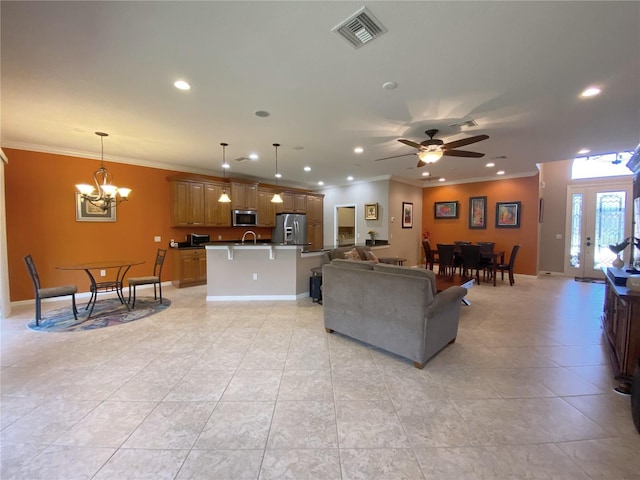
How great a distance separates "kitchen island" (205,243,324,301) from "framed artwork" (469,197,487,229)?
234 inches

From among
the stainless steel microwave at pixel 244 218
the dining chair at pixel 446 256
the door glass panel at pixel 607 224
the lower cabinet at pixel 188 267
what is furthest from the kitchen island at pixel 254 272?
the door glass panel at pixel 607 224

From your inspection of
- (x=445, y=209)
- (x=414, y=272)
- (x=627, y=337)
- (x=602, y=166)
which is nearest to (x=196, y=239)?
(x=414, y=272)

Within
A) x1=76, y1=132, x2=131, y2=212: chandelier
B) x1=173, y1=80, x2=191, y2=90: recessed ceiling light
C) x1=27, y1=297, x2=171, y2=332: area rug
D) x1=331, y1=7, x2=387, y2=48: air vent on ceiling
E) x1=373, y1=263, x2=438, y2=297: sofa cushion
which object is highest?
x1=331, y1=7, x2=387, y2=48: air vent on ceiling

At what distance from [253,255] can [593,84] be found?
503 centimetres

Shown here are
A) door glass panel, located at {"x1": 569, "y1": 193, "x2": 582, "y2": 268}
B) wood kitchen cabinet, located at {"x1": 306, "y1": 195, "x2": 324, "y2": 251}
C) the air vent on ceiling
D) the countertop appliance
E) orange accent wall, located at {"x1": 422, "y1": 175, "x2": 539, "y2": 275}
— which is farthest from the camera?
wood kitchen cabinet, located at {"x1": 306, "y1": 195, "x2": 324, "y2": 251}

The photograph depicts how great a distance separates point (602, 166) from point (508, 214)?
252 centimetres

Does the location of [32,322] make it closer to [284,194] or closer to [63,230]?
[63,230]

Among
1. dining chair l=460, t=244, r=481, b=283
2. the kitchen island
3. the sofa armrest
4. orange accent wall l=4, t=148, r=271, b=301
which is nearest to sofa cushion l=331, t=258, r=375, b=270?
the sofa armrest

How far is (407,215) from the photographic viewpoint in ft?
27.1

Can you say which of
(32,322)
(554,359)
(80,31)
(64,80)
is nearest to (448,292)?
(554,359)

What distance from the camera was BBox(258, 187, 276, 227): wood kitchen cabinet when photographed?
24.6ft

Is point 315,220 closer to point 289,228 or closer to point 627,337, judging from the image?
point 289,228

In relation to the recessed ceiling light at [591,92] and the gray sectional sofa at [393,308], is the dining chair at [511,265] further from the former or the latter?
the gray sectional sofa at [393,308]

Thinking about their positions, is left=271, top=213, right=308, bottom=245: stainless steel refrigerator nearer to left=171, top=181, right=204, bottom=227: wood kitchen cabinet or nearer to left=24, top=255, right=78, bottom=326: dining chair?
left=171, top=181, right=204, bottom=227: wood kitchen cabinet
